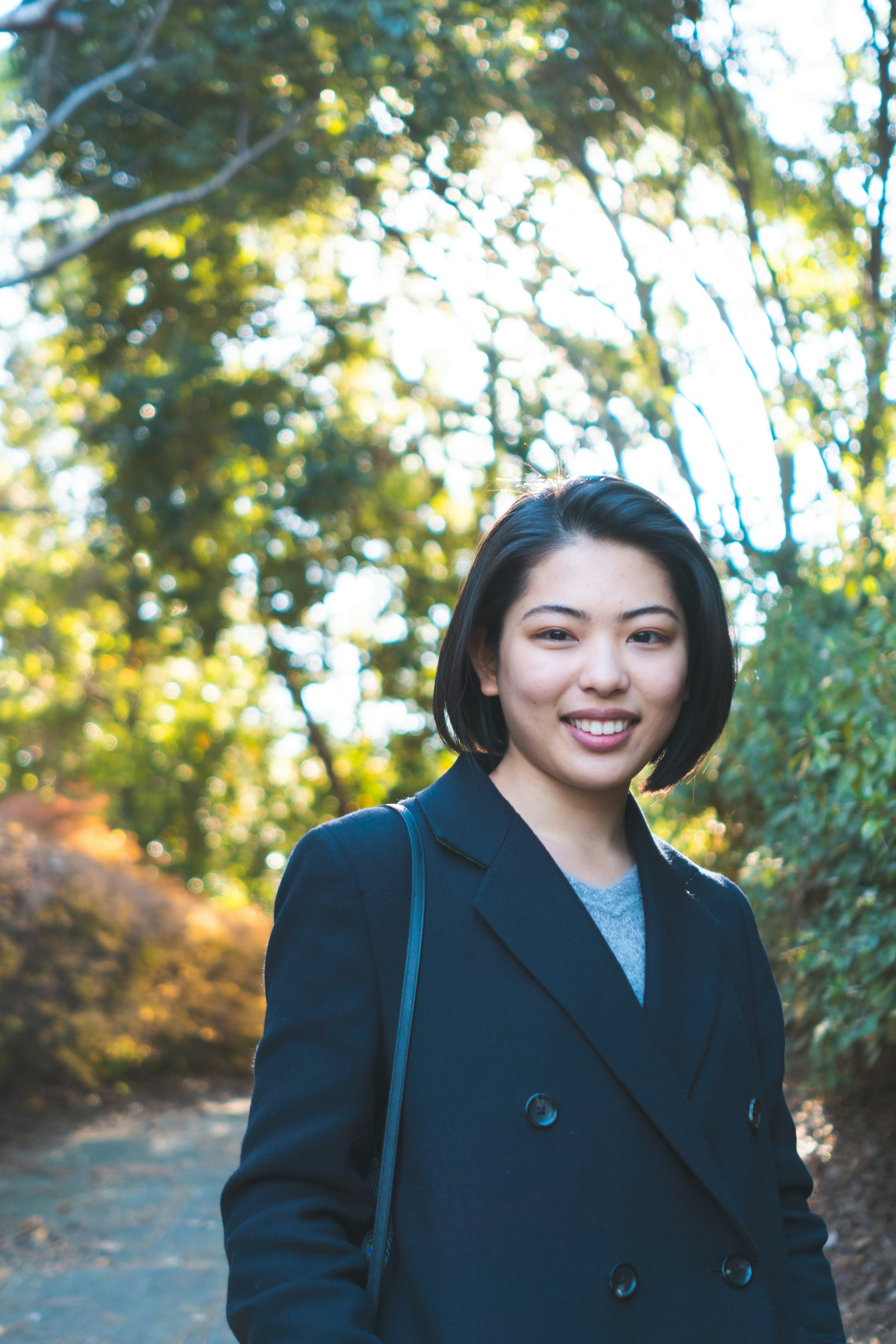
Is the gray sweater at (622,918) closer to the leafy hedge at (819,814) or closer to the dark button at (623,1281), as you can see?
the dark button at (623,1281)

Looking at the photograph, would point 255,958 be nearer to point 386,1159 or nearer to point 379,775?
point 379,775

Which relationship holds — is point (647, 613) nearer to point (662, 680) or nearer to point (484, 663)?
point (662, 680)

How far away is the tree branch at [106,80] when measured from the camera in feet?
28.3

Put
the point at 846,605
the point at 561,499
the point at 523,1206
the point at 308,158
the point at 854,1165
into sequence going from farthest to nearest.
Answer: the point at 308,158
the point at 846,605
the point at 854,1165
the point at 561,499
the point at 523,1206

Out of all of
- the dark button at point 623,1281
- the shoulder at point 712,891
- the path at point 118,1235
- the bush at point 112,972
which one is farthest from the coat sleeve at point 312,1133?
the bush at point 112,972

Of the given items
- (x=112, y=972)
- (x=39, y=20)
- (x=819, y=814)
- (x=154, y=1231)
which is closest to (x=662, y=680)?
(x=819, y=814)

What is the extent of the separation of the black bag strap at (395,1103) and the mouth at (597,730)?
343mm

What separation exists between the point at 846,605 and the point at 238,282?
31.7 ft

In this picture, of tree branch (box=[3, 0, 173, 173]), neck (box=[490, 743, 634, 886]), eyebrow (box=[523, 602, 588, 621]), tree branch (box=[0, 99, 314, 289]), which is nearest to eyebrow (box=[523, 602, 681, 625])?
eyebrow (box=[523, 602, 588, 621])

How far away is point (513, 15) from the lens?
9.15 metres

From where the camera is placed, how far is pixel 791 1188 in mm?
1849

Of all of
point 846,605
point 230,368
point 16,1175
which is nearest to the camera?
point 846,605

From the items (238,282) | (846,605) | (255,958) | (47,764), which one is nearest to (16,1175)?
(255,958)

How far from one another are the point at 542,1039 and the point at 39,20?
7205 millimetres
